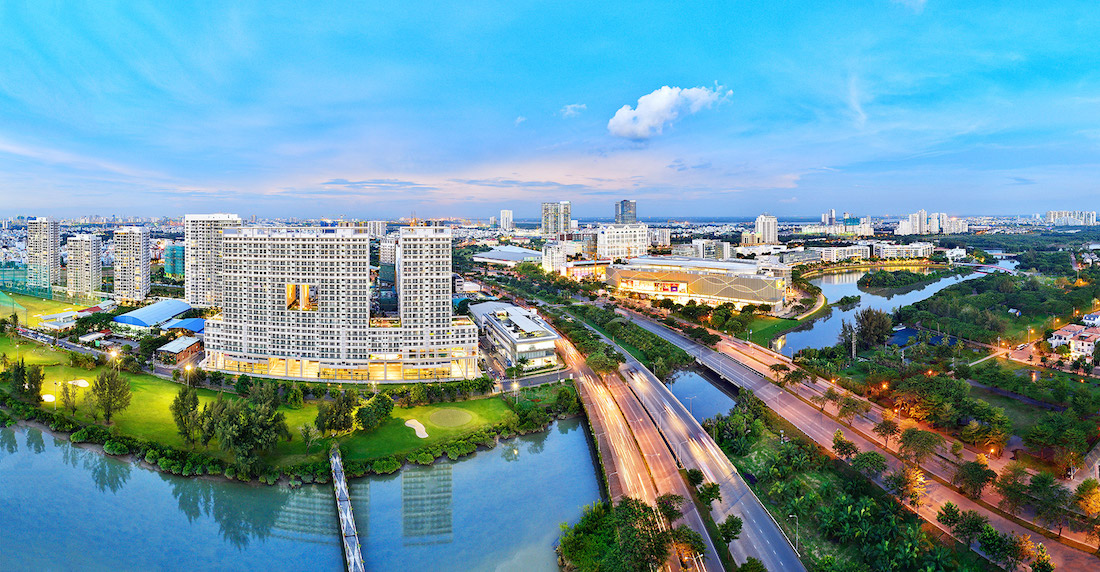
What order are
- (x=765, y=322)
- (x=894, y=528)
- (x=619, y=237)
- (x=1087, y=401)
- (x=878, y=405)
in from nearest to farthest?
(x=894, y=528)
(x=1087, y=401)
(x=878, y=405)
(x=765, y=322)
(x=619, y=237)

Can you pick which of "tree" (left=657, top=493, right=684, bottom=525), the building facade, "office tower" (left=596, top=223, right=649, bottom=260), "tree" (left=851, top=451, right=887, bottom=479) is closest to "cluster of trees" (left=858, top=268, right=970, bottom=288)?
the building facade

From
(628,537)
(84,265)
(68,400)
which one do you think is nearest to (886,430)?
(628,537)

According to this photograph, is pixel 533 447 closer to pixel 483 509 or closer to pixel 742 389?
pixel 483 509

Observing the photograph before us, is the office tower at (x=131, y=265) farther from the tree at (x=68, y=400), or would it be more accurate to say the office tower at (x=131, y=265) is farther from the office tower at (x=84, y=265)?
the tree at (x=68, y=400)

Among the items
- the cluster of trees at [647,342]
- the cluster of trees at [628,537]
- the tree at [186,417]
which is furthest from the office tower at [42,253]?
the cluster of trees at [628,537]

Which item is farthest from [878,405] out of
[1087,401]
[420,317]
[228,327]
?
[228,327]

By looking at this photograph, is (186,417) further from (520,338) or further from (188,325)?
(188,325)
